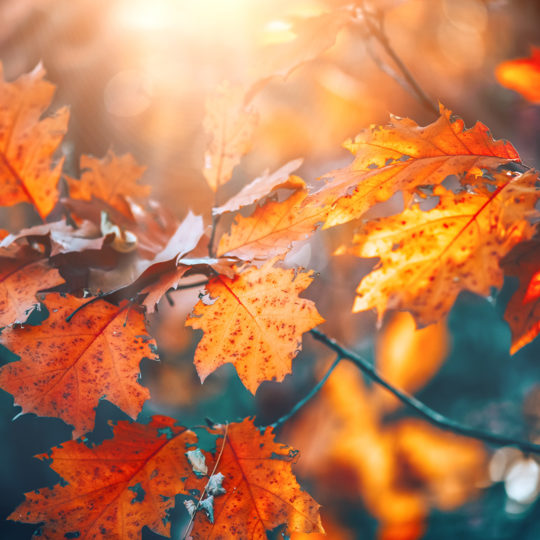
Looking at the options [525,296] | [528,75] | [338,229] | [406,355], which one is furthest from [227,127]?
[406,355]

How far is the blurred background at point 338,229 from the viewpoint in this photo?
141 cm

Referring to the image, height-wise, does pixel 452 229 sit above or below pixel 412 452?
above

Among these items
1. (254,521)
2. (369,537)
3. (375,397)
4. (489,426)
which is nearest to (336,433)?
(375,397)

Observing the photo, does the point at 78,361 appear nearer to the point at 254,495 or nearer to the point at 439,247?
the point at 254,495

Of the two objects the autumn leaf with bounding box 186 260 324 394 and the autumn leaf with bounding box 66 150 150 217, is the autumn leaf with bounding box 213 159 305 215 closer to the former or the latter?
the autumn leaf with bounding box 186 260 324 394

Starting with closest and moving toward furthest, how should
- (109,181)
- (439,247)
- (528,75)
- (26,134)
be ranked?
(439,247) < (26,134) < (109,181) < (528,75)

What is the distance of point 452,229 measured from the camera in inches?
15.3

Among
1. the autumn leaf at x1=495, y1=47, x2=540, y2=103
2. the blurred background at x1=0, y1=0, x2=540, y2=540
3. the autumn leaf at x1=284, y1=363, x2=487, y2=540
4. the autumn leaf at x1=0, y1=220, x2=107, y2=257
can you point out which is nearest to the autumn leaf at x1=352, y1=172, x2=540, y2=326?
the autumn leaf at x1=0, y1=220, x2=107, y2=257

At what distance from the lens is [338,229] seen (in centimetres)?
163

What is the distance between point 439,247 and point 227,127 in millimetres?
306

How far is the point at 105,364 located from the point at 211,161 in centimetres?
29

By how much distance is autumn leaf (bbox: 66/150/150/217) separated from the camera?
599mm

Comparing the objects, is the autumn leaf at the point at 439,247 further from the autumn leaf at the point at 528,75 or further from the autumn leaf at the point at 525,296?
the autumn leaf at the point at 528,75

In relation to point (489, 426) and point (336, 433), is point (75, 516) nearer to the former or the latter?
point (336, 433)
